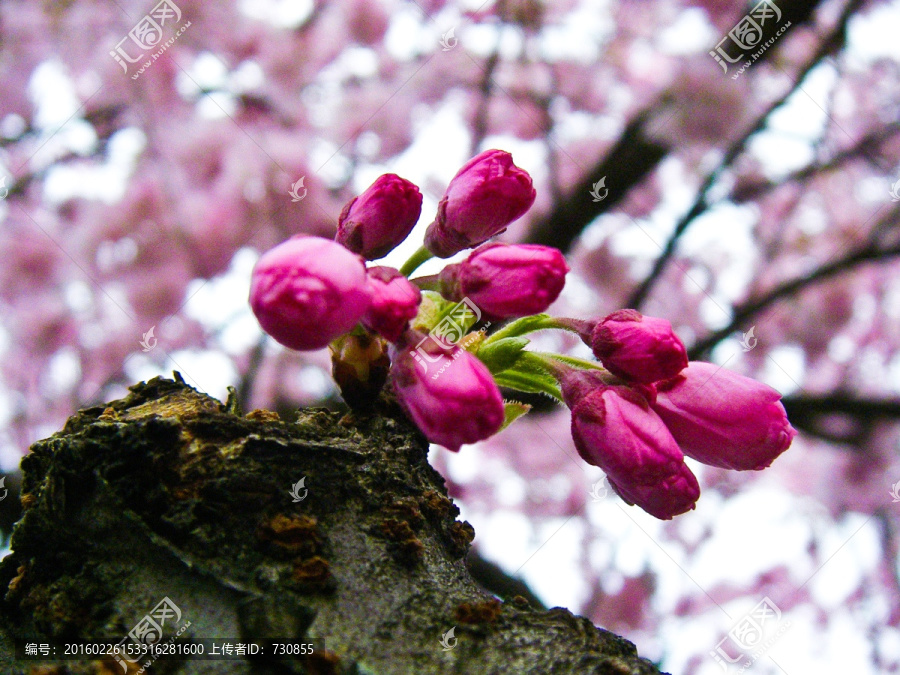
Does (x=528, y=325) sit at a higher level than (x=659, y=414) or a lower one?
higher

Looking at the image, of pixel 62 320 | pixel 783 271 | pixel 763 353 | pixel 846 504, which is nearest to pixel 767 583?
pixel 846 504

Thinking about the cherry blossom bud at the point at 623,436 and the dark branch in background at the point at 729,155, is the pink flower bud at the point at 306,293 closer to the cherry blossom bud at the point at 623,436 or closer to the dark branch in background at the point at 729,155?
the cherry blossom bud at the point at 623,436

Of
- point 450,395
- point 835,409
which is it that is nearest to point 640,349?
point 450,395

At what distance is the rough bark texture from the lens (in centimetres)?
58

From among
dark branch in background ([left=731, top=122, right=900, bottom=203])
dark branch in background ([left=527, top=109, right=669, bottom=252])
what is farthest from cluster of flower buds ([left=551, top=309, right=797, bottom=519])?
dark branch in background ([left=731, top=122, right=900, bottom=203])

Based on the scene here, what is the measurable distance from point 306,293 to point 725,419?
476mm

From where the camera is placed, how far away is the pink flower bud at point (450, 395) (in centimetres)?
68

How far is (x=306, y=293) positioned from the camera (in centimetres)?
63

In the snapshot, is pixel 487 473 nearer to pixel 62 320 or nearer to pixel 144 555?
pixel 62 320

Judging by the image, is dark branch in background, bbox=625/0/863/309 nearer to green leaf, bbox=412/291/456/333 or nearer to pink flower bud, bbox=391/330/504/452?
green leaf, bbox=412/291/456/333

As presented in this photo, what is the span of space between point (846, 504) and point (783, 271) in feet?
4.29

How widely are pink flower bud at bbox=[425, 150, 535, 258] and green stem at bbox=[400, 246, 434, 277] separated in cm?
6

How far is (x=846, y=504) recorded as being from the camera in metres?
3.84

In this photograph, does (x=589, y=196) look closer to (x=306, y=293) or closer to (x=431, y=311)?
(x=431, y=311)
